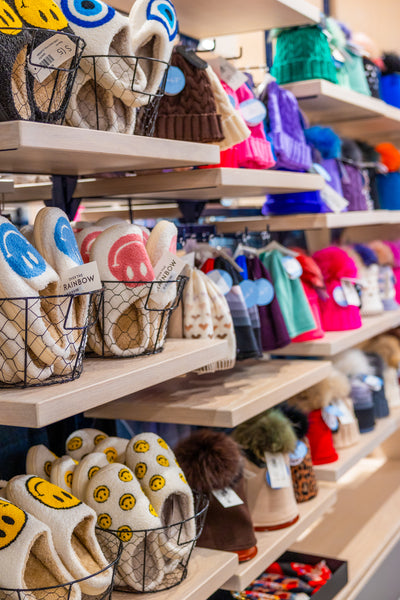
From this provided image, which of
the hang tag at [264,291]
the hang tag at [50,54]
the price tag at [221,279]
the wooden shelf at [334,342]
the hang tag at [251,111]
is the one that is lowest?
the wooden shelf at [334,342]

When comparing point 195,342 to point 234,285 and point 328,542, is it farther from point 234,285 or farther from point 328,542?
point 328,542

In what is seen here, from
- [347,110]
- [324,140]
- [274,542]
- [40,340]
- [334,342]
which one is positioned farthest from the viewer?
[347,110]

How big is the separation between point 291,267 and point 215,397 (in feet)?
1.98

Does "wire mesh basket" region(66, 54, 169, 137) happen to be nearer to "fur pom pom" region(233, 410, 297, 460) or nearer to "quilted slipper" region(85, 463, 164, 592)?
"quilted slipper" region(85, 463, 164, 592)

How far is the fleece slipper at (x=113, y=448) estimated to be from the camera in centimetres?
151

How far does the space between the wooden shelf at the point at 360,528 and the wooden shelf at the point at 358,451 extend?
0.30 meters

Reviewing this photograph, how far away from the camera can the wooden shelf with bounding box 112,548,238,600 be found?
140 centimetres

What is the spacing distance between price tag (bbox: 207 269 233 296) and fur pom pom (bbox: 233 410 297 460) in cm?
43

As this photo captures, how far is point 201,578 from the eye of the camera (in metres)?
1.47

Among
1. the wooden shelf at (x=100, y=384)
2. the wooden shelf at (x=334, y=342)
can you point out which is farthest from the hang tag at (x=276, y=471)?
the wooden shelf at (x=100, y=384)

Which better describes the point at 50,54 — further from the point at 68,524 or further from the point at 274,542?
the point at 274,542

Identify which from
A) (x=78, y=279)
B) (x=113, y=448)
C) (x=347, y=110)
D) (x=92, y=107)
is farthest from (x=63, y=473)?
(x=347, y=110)

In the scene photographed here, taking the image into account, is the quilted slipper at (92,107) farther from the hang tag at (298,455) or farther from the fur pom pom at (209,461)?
the hang tag at (298,455)

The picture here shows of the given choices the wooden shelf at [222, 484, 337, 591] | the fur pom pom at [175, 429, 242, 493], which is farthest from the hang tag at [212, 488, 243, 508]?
the wooden shelf at [222, 484, 337, 591]
